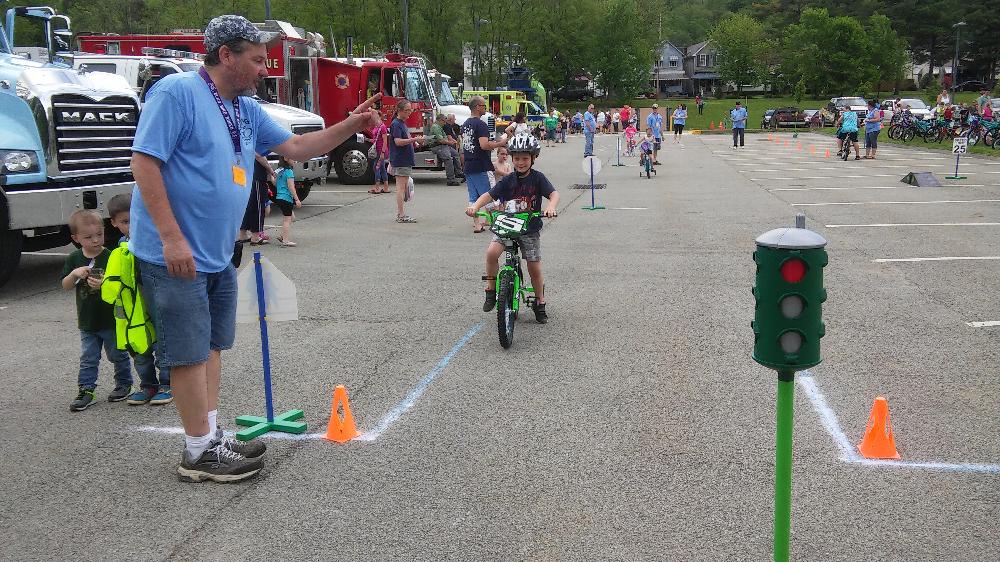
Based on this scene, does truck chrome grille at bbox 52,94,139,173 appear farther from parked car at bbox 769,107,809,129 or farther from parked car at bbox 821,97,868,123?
parked car at bbox 769,107,809,129

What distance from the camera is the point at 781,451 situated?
3.14 m

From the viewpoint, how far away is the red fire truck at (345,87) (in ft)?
71.5

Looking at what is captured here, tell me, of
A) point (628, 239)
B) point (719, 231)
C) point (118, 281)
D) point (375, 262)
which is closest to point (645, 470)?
point (118, 281)

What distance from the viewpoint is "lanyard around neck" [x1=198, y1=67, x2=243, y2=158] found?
4.39m

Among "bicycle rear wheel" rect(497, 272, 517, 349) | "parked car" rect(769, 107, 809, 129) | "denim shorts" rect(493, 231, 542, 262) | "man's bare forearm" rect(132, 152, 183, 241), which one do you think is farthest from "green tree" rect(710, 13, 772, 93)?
"man's bare forearm" rect(132, 152, 183, 241)

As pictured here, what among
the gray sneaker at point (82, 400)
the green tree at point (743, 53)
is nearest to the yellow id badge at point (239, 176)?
the gray sneaker at point (82, 400)

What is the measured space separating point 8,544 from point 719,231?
1146cm

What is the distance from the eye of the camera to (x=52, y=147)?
974 cm

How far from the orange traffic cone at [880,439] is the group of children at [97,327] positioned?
13.8ft

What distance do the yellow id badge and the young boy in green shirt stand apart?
5.94ft

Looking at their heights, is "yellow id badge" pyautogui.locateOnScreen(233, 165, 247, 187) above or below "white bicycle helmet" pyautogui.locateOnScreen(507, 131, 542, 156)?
below

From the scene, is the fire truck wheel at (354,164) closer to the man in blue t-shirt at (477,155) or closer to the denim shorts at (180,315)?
the man in blue t-shirt at (477,155)

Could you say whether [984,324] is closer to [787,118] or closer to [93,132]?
[93,132]

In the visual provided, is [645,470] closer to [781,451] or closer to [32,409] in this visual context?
[781,451]
